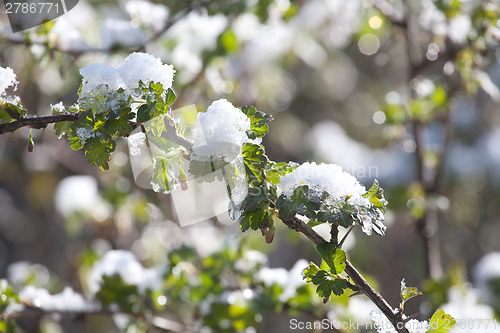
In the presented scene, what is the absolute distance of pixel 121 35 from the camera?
1907 millimetres

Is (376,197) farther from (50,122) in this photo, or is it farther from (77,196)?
(77,196)

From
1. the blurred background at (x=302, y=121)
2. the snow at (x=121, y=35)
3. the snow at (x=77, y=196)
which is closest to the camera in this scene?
the snow at (x=121, y=35)

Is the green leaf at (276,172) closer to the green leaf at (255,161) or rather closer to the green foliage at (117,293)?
the green leaf at (255,161)

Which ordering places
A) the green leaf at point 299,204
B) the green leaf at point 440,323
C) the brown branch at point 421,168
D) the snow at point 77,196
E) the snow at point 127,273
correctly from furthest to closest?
1. the snow at point 77,196
2. the brown branch at point 421,168
3. the snow at point 127,273
4. the green leaf at point 440,323
5. the green leaf at point 299,204

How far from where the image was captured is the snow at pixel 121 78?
0.94 metres

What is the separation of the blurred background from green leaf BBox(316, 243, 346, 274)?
627 mm

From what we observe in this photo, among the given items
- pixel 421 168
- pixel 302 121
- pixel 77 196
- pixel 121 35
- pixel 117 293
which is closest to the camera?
pixel 117 293

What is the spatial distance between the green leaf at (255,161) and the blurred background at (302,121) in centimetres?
77

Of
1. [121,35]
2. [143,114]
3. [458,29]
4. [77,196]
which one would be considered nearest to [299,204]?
[143,114]

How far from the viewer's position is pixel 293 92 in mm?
4801

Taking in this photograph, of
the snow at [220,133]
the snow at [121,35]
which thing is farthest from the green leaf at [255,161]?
the snow at [121,35]

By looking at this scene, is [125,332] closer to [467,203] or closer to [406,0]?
[406,0]

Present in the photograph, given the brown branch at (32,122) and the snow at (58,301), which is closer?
the brown branch at (32,122)

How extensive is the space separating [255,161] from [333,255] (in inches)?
8.3
